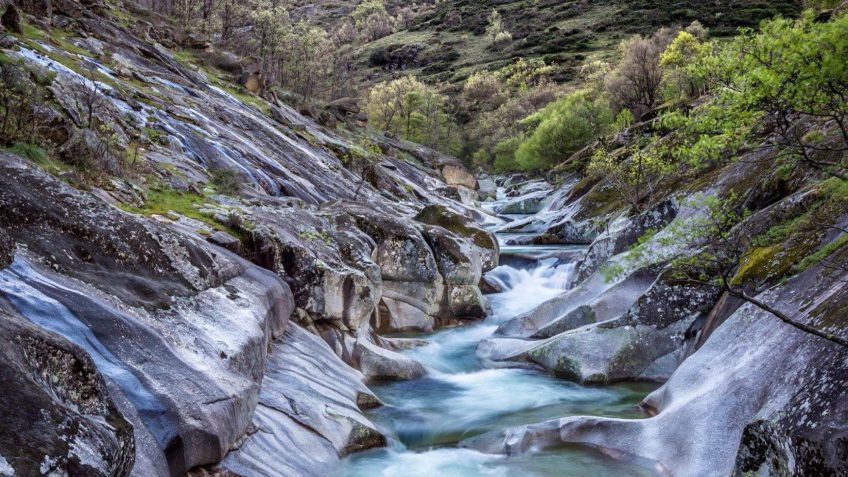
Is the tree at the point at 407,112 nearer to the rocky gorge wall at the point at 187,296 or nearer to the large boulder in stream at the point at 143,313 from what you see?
the rocky gorge wall at the point at 187,296

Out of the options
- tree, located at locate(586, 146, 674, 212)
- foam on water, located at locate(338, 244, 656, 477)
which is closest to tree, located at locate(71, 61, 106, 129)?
foam on water, located at locate(338, 244, 656, 477)

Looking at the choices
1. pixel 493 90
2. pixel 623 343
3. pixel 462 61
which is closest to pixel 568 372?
pixel 623 343

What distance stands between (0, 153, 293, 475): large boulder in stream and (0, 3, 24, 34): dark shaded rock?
1855 centimetres

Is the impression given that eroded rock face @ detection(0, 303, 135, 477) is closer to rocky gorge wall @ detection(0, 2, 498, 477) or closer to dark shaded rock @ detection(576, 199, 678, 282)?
rocky gorge wall @ detection(0, 2, 498, 477)

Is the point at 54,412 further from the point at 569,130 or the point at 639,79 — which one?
the point at 639,79

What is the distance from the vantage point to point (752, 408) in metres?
8.88

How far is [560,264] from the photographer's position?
25.1 m

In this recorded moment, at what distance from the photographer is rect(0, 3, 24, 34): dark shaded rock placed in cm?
2232

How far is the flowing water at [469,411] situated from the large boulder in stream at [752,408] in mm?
476

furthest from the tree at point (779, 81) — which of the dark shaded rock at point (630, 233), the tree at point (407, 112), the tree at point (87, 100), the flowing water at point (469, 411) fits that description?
the tree at point (407, 112)

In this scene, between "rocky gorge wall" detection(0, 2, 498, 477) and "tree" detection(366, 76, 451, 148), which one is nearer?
"rocky gorge wall" detection(0, 2, 498, 477)

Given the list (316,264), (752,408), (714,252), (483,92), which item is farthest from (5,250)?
(483,92)

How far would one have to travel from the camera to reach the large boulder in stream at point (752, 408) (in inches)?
258

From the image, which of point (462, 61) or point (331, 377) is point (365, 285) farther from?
point (462, 61)
